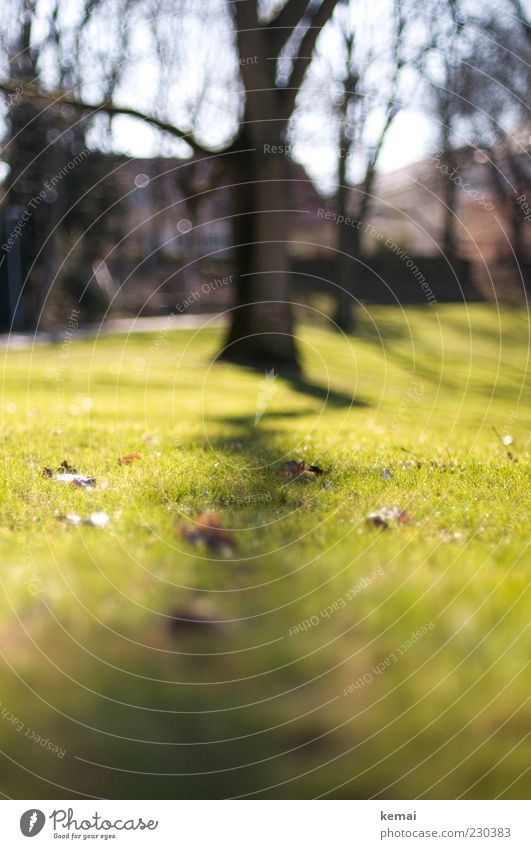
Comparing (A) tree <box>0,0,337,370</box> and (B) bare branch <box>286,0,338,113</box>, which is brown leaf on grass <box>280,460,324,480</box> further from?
(B) bare branch <box>286,0,338,113</box>

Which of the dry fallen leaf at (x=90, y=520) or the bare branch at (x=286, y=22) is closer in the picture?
the dry fallen leaf at (x=90, y=520)

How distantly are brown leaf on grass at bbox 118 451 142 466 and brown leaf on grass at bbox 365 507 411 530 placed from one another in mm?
1818

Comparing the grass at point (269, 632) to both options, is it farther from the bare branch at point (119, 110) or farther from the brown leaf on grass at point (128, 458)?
the bare branch at point (119, 110)

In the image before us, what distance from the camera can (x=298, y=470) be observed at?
17.2 feet

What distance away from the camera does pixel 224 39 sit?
19.4 m

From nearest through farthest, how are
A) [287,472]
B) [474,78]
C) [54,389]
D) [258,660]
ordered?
[258,660] → [287,472] → [54,389] → [474,78]

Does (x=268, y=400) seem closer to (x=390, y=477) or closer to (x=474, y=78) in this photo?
(x=390, y=477)

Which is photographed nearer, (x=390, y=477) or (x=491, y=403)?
(x=390, y=477)

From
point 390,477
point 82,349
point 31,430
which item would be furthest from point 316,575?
point 82,349

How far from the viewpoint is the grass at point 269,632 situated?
A: 222 centimetres

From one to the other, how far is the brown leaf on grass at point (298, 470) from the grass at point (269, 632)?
7 cm

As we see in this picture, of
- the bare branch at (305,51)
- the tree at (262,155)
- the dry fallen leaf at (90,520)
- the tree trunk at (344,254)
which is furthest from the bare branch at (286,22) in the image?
the dry fallen leaf at (90,520)

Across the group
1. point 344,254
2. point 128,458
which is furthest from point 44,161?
point 128,458

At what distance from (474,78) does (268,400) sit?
12.0m
